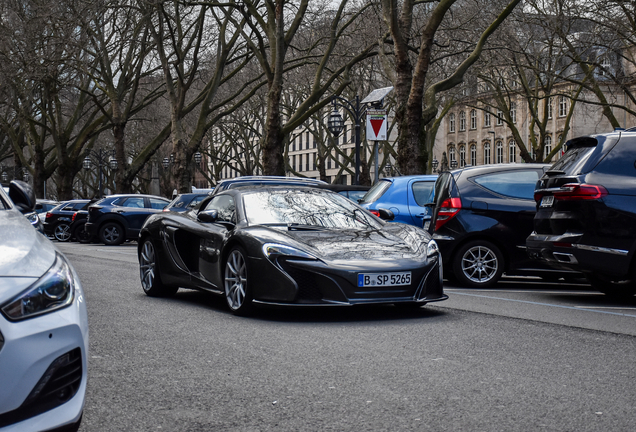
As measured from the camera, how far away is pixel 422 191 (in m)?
13.5

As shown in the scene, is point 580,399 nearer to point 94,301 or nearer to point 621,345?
point 621,345

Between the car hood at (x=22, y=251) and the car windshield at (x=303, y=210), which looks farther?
the car windshield at (x=303, y=210)

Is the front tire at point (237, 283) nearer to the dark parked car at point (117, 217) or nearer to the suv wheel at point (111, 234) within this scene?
the dark parked car at point (117, 217)

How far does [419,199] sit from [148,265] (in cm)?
476

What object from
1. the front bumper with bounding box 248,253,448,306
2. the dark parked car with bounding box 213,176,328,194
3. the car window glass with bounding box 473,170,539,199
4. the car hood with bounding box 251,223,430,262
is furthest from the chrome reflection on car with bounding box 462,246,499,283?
the front bumper with bounding box 248,253,448,306

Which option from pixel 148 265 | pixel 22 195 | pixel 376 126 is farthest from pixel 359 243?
pixel 376 126

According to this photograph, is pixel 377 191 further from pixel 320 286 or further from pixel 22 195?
pixel 22 195

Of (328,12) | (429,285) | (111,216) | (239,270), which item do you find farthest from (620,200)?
(328,12)

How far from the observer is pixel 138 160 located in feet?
129

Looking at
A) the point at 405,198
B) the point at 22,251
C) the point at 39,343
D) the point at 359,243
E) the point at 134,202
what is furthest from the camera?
the point at 134,202

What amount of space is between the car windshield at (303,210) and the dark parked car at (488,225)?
277 cm

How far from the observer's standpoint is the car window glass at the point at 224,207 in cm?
888

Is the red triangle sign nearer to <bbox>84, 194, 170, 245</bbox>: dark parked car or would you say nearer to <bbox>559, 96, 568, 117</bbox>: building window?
<bbox>84, 194, 170, 245</bbox>: dark parked car

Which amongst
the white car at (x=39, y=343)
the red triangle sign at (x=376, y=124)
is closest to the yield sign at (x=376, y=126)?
the red triangle sign at (x=376, y=124)
